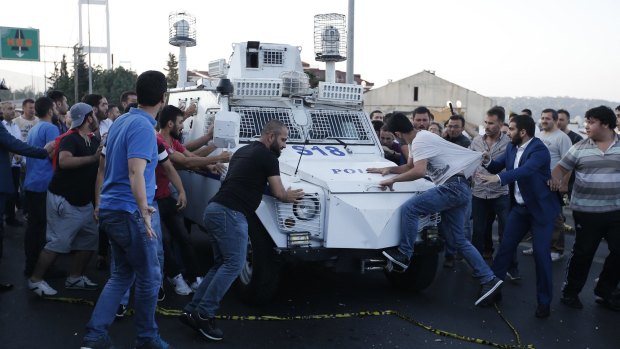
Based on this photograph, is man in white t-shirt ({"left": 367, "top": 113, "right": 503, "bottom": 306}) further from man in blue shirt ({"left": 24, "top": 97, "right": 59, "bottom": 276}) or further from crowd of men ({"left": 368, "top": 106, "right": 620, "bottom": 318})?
man in blue shirt ({"left": 24, "top": 97, "right": 59, "bottom": 276})

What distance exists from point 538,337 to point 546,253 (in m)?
0.91

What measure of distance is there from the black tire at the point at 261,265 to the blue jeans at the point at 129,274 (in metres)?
1.20

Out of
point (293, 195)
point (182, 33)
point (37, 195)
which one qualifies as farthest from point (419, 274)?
point (182, 33)

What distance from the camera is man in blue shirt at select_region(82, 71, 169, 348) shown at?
13.3 ft

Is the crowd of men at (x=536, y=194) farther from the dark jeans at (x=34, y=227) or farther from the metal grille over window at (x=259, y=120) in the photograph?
the dark jeans at (x=34, y=227)

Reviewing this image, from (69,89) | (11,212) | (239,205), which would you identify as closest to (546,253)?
(239,205)

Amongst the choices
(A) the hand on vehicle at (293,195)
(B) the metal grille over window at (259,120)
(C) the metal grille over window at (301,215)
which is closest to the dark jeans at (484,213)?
(B) the metal grille over window at (259,120)

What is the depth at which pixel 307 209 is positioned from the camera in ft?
17.2

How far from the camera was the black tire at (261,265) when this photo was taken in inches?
210

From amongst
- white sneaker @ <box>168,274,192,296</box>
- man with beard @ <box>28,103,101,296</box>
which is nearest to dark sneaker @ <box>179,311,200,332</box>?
white sneaker @ <box>168,274,192,296</box>

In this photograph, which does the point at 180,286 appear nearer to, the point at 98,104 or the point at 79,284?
Result: the point at 79,284

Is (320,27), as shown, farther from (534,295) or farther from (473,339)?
(473,339)

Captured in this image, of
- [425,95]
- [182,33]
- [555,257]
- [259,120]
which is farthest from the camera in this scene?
[425,95]

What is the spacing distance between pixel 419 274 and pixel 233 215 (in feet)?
7.32
